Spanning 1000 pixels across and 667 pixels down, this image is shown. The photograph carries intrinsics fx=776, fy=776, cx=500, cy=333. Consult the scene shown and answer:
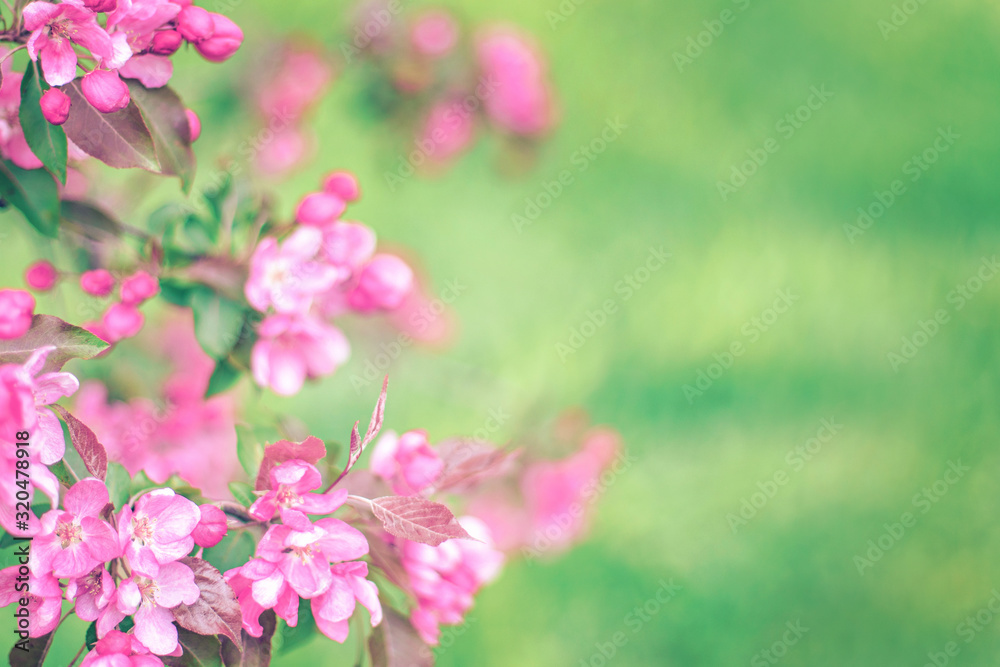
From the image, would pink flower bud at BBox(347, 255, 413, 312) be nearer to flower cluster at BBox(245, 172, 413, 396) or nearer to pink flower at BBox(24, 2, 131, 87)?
flower cluster at BBox(245, 172, 413, 396)

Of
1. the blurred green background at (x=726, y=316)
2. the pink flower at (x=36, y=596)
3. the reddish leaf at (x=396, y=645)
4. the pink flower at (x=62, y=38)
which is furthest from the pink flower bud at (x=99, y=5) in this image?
the blurred green background at (x=726, y=316)

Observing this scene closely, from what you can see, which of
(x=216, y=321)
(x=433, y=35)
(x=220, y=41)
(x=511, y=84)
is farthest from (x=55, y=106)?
(x=511, y=84)

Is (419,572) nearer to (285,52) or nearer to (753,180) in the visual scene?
(285,52)

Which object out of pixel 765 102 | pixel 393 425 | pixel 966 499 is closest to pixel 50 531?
pixel 393 425

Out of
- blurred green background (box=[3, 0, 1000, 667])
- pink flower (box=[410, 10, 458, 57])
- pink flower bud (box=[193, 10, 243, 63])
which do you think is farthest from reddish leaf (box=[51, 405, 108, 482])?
pink flower (box=[410, 10, 458, 57])

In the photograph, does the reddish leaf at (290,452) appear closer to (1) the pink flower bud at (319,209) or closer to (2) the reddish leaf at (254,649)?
(2) the reddish leaf at (254,649)

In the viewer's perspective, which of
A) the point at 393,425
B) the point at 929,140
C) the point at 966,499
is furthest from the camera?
the point at 929,140

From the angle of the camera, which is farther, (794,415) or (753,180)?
(753,180)
